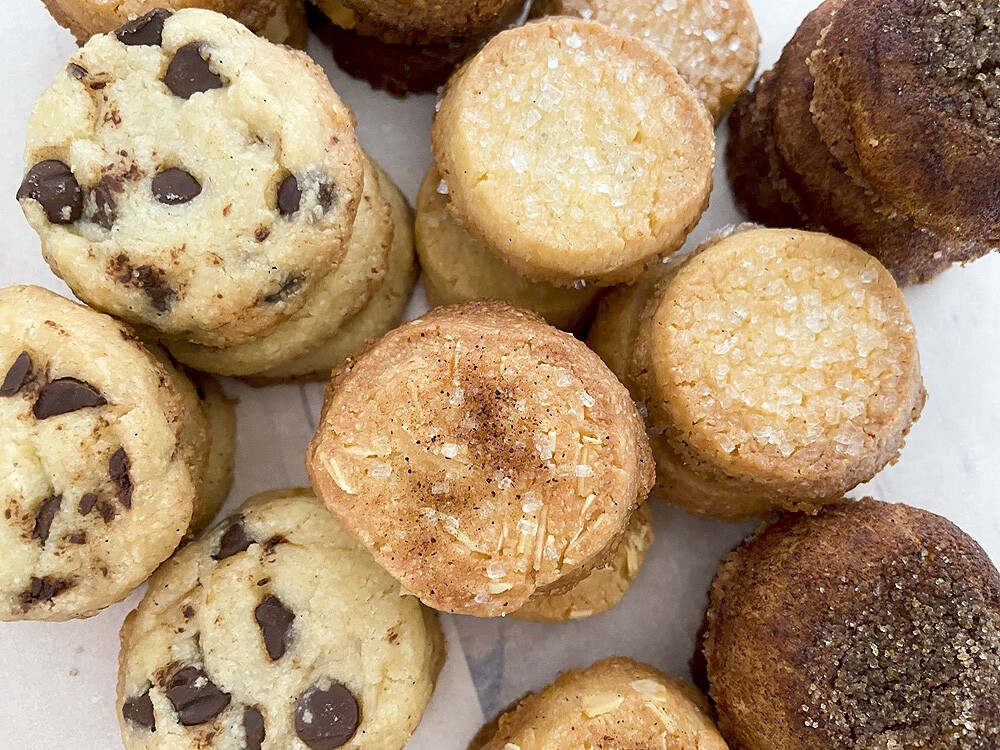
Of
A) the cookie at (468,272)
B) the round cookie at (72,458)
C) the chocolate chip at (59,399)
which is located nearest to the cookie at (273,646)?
the round cookie at (72,458)

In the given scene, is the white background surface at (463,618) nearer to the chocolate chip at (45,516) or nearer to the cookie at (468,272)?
the cookie at (468,272)

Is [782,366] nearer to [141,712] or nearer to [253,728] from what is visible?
[253,728]

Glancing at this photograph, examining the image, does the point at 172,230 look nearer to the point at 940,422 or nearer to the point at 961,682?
the point at 961,682

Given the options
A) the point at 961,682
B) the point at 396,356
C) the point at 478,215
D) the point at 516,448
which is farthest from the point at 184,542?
the point at 961,682

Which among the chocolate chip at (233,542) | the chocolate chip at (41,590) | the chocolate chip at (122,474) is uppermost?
the chocolate chip at (122,474)

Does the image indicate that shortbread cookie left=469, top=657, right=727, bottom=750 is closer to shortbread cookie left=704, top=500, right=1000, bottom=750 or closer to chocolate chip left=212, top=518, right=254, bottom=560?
shortbread cookie left=704, top=500, right=1000, bottom=750

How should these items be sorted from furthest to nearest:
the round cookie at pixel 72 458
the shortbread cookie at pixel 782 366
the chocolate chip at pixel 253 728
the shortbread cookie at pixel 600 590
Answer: the shortbread cookie at pixel 600 590, the shortbread cookie at pixel 782 366, the chocolate chip at pixel 253 728, the round cookie at pixel 72 458

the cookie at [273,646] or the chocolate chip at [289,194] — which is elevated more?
the chocolate chip at [289,194]

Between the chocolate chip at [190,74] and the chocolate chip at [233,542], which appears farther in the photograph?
the chocolate chip at [233,542]

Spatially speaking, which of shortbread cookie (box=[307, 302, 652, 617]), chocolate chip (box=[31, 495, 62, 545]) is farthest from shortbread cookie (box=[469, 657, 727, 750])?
chocolate chip (box=[31, 495, 62, 545])
